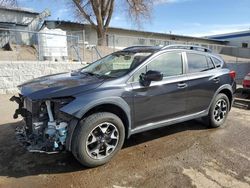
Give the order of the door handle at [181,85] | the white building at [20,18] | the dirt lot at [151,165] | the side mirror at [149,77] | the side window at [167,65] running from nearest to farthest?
the dirt lot at [151,165] → the side mirror at [149,77] → the side window at [167,65] → the door handle at [181,85] → the white building at [20,18]

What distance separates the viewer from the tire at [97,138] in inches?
132

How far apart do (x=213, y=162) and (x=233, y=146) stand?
87 cm

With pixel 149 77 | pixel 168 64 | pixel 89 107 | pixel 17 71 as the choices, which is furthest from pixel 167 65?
pixel 17 71

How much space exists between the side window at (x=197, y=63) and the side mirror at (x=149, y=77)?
108cm

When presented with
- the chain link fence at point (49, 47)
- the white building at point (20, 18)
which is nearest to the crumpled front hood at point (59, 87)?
the chain link fence at point (49, 47)

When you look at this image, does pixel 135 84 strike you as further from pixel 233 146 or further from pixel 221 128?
pixel 221 128

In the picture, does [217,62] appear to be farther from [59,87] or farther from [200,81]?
[59,87]

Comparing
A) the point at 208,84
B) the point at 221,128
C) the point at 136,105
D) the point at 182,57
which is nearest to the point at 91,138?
the point at 136,105

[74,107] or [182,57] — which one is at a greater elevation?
[182,57]

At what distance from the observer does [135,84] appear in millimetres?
3902

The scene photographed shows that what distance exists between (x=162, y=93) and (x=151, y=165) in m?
1.22

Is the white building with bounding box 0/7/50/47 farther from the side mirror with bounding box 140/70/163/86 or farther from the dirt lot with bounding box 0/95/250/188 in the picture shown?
the side mirror with bounding box 140/70/163/86

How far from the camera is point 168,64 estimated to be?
446 cm

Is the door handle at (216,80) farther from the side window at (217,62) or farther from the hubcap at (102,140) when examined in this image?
the hubcap at (102,140)
